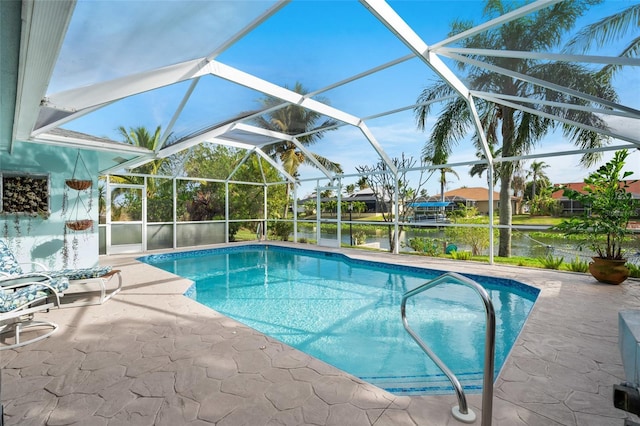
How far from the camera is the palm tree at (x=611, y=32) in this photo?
3561mm

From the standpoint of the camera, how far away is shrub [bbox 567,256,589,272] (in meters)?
7.11

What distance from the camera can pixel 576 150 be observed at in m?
6.64

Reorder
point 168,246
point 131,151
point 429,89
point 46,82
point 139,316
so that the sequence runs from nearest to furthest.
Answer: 1. point 46,82
2. point 139,316
3. point 131,151
4. point 429,89
5. point 168,246

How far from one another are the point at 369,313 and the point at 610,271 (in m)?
4.93

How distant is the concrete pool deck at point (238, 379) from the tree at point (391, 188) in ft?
22.7

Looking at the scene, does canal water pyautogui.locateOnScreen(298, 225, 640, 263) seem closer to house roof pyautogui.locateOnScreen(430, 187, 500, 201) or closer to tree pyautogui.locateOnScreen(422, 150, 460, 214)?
tree pyautogui.locateOnScreen(422, 150, 460, 214)

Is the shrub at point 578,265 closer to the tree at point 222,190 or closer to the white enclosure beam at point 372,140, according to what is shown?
the white enclosure beam at point 372,140

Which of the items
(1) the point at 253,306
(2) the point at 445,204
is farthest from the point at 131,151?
(2) the point at 445,204

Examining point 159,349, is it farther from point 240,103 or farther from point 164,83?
point 240,103

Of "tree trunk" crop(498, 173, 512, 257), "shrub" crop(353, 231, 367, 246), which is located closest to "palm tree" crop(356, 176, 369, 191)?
"shrub" crop(353, 231, 367, 246)

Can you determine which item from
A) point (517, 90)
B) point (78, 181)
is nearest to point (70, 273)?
point (78, 181)

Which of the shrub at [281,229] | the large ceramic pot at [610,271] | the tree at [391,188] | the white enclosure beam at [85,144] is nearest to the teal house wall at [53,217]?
the white enclosure beam at [85,144]

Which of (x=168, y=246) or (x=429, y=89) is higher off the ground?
(x=429, y=89)

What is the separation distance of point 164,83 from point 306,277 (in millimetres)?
5451
